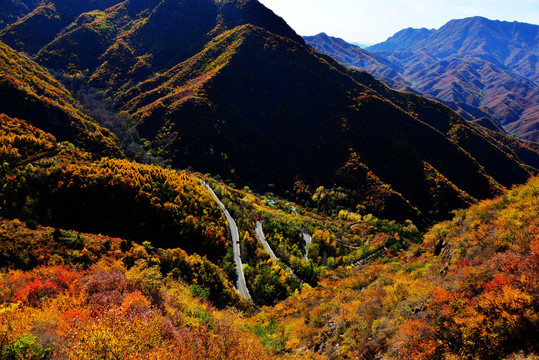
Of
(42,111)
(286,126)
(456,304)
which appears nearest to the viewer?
(456,304)

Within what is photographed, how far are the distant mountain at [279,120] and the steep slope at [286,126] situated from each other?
2.08 ft

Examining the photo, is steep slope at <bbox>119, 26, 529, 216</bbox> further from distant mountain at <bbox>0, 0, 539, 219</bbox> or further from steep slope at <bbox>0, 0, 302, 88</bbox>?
steep slope at <bbox>0, 0, 302, 88</bbox>

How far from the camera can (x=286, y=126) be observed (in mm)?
152875

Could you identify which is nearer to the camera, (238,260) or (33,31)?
(238,260)

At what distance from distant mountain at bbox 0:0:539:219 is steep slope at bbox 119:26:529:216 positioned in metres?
0.64

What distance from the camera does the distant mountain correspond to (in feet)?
397

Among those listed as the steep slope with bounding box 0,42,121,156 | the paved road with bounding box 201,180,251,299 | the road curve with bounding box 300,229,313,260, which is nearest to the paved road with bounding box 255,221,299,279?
the paved road with bounding box 201,180,251,299

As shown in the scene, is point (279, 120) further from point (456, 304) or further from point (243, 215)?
point (456, 304)

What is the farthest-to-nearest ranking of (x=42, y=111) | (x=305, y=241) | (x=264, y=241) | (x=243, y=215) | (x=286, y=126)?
(x=286, y=126), (x=42, y=111), (x=243, y=215), (x=305, y=241), (x=264, y=241)

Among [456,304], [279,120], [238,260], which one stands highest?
[279,120]

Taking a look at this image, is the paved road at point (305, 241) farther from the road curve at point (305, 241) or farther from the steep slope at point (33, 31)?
the steep slope at point (33, 31)

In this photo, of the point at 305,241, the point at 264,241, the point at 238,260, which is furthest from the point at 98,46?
the point at 305,241

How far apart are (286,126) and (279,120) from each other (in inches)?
248

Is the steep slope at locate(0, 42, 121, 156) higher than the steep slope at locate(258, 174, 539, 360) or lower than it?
lower
